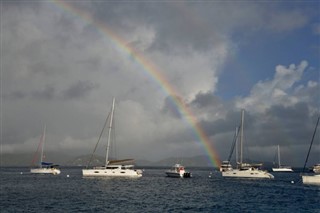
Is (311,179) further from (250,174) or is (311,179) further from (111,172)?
(111,172)

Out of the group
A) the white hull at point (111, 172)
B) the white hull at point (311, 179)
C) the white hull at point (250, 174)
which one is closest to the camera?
the white hull at point (311, 179)

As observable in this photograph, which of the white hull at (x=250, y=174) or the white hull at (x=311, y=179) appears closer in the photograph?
the white hull at (x=311, y=179)

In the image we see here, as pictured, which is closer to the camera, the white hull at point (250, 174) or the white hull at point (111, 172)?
the white hull at point (111, 172)

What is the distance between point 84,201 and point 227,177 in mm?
106010

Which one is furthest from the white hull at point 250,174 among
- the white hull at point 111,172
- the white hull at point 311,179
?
the white hull at point 111,172

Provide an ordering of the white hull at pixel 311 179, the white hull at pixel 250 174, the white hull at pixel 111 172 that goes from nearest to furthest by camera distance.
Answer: the white hull at pixel 311 179
the white hull at pixel 111 172
the white hull at pixel 250 174

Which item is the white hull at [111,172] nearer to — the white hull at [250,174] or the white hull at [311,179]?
the white hull at [250,174]

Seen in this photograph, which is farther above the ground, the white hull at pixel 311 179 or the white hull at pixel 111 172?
the white hull at pixel 111 172

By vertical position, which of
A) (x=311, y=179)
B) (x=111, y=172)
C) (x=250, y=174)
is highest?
(x=111, y=172)

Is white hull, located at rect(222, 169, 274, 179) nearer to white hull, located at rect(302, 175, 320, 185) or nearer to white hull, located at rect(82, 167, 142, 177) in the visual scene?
white hull, located at rect(302, 175, 320, 185)

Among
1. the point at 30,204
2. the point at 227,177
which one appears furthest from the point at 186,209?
the point at 227,177

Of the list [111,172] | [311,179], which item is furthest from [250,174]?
[111,172]

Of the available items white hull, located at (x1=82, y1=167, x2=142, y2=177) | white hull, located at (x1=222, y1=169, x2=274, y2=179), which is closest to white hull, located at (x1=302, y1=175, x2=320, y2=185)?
white hull, located at (x1=222, y1=169, x2=274, y2=179)

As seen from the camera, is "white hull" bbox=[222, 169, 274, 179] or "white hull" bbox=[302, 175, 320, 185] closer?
"white hull" bbox=[302, 175, 320, 185]
